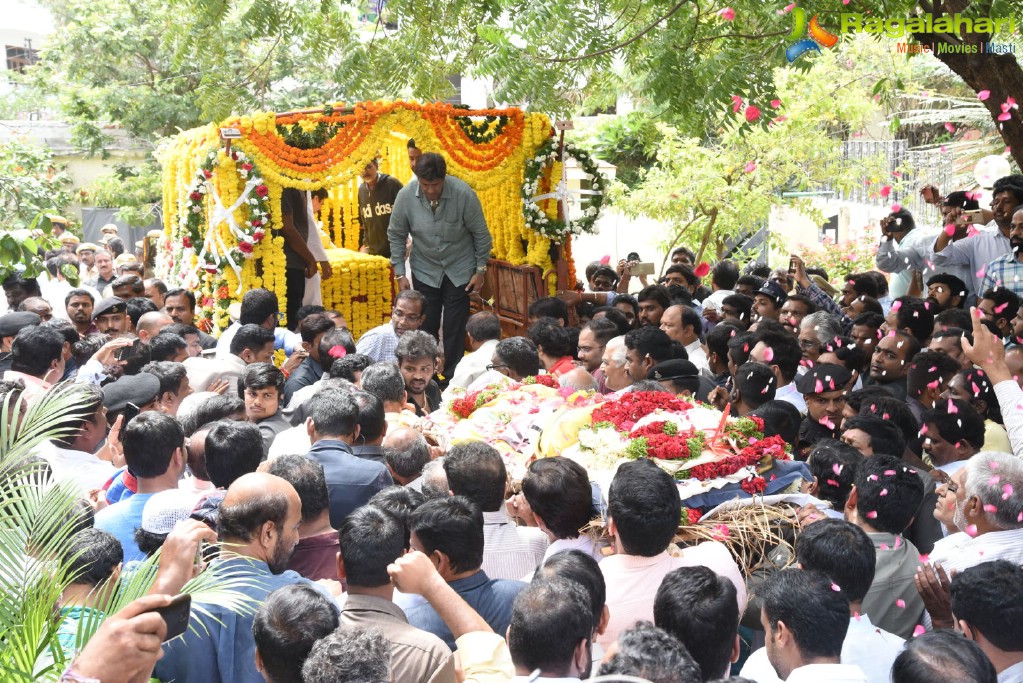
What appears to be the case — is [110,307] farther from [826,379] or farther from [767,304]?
[826,379]

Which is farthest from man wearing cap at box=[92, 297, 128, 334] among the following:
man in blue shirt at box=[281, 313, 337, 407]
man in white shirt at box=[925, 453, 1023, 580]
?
man in white shirt at box=[925, 453, 1023, 580]

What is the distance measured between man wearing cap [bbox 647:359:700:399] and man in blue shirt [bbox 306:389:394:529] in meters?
2.10

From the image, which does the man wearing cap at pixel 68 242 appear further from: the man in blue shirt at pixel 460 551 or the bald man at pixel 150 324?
the man in blue shirt at pixel 460 551

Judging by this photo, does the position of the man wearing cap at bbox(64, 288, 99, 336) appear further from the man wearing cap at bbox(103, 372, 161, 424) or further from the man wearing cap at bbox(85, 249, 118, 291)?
the man wearing cap at bbox(85, 249, 118, 291)

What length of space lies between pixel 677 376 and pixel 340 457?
7.97ft

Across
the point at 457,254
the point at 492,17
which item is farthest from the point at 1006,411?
the point at 457,254

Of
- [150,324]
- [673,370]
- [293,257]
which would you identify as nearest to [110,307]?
[150,324]

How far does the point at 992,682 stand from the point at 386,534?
6.25ft

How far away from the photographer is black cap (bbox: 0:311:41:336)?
7793 millimetres

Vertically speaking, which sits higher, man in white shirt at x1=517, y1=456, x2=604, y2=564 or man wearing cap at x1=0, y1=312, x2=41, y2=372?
man wearing cap at x1=0, y1=312, x2=41, y2=372

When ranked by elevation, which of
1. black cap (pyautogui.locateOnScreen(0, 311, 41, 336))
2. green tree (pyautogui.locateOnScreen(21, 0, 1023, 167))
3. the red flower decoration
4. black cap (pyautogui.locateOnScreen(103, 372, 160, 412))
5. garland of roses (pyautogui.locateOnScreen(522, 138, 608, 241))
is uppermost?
green tree (pyautogui.locateOnScreen(21, 0, 1023, 167))

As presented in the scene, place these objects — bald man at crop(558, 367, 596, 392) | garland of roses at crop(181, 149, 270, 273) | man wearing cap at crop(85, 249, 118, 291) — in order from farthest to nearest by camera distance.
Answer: man wearing cap at crop(85, 249, 118, 291) < garland of roses at crop(181, 149, 270, 273) < bald man at crop(558, 367, 596, 392)

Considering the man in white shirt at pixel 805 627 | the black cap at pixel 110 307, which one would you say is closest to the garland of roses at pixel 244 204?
the black cap at pixel 110 307

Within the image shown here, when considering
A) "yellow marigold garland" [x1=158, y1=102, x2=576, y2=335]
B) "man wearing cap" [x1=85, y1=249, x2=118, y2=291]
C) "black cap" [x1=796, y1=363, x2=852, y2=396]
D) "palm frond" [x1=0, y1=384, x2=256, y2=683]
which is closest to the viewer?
"palm frond" [x1=0, y1=384, x2=256, y2=683]
